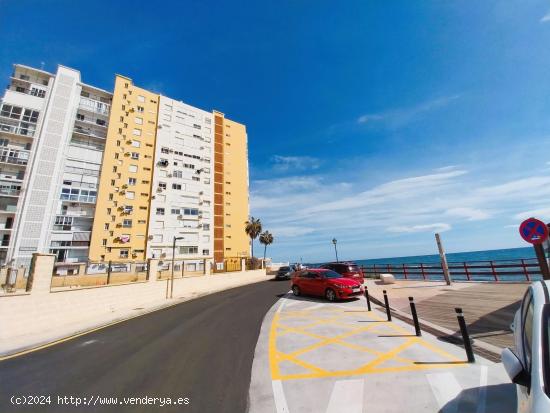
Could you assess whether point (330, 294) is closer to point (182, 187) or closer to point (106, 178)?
point (182, 187)

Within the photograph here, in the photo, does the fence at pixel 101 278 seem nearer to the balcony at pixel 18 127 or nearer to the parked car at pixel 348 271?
the parked car at pixel 348 271

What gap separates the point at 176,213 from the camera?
4772 cm

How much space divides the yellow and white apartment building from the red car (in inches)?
1256

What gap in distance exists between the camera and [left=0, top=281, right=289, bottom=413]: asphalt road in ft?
14.3

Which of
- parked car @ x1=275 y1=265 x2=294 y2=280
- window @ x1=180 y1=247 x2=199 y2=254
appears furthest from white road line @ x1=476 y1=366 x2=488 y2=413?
window @ x1=180 y1=247 x2=199 y2=254

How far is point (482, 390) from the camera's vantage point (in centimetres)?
399

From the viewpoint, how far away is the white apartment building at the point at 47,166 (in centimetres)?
3666

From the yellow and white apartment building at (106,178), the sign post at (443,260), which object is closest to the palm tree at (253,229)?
the yellow and white apartment building at (106,178)

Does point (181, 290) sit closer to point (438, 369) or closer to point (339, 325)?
point (339, 325)

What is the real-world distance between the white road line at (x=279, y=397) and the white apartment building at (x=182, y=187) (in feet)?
136

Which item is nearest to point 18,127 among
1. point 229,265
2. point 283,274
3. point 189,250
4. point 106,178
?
point 106,178

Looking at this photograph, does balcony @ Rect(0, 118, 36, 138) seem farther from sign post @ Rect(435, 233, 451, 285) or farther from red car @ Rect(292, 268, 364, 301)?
sign post @ Rect(435, 233, 451, 285)

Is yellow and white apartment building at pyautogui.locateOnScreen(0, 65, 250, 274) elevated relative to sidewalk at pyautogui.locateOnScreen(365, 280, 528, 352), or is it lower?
elevated

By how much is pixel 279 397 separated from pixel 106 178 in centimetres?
4924
